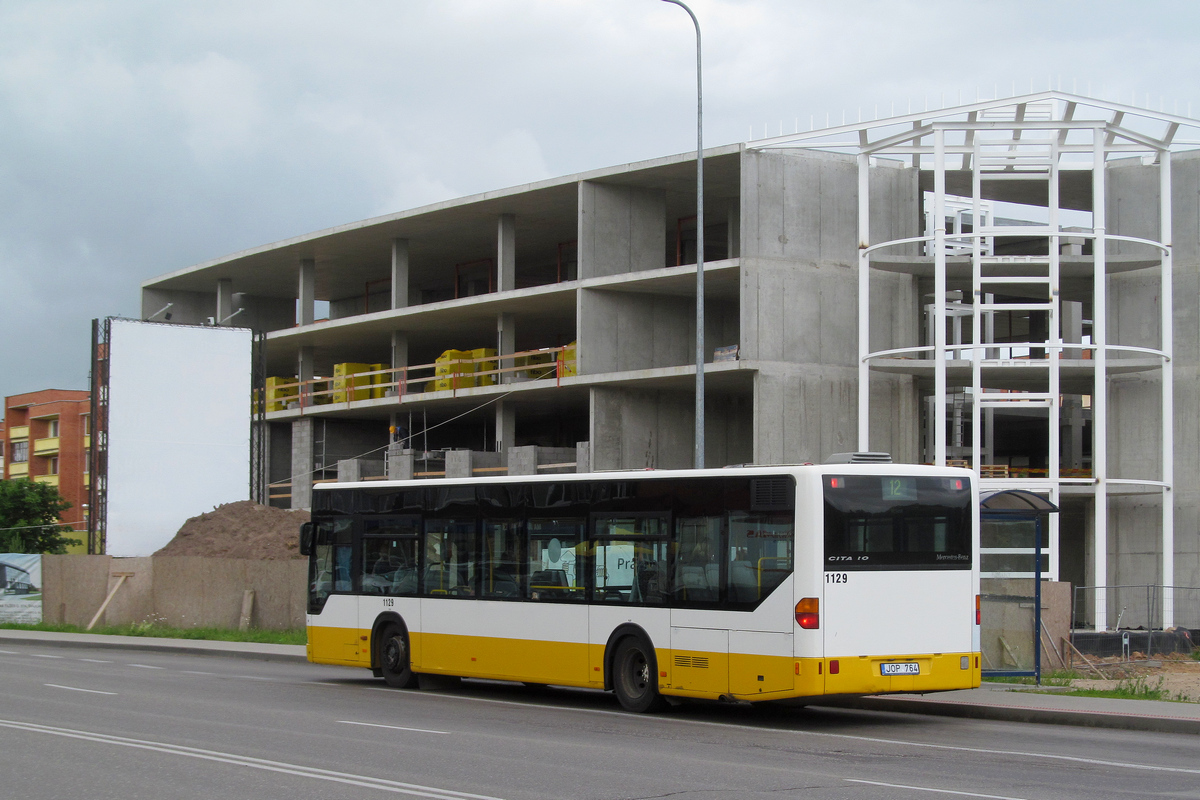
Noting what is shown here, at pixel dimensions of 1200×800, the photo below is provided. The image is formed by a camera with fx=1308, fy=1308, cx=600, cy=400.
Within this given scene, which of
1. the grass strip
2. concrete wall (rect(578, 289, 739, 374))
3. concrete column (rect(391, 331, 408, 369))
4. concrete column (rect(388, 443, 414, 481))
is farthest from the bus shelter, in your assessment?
concrete column (rect(391, 331, 408, 369))

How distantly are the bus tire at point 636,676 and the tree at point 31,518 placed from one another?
148ft

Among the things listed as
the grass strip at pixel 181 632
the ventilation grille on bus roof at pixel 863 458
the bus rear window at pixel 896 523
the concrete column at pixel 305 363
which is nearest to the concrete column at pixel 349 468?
the concrete column at pixel 305 363

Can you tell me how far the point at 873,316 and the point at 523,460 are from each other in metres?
11.2

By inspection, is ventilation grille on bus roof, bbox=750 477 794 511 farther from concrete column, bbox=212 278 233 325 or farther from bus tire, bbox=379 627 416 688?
concrete column, bbox=212 278 233 325

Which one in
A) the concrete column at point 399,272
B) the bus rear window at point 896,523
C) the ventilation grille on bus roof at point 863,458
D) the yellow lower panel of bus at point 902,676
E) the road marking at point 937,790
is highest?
the concrete column at point 399,272

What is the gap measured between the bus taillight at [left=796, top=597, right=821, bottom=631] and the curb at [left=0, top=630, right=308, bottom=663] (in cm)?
1405

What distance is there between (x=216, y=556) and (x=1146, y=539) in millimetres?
25093

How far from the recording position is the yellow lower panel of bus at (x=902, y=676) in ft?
45.3

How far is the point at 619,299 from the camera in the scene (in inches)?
1559

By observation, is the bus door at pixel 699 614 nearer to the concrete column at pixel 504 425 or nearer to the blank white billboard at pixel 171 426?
the blank white billboard at pixel 171 426

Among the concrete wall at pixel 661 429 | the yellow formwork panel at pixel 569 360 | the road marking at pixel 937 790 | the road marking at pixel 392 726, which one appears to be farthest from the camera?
the yellow formwork panel at pixel 569 360

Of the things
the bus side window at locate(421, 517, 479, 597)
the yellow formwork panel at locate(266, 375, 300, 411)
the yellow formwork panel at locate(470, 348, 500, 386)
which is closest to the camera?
the bus side window at locate(421, 517, 479, 597)

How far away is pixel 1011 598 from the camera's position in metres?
18.4

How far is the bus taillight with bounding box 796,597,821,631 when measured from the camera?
1377 centimetres
